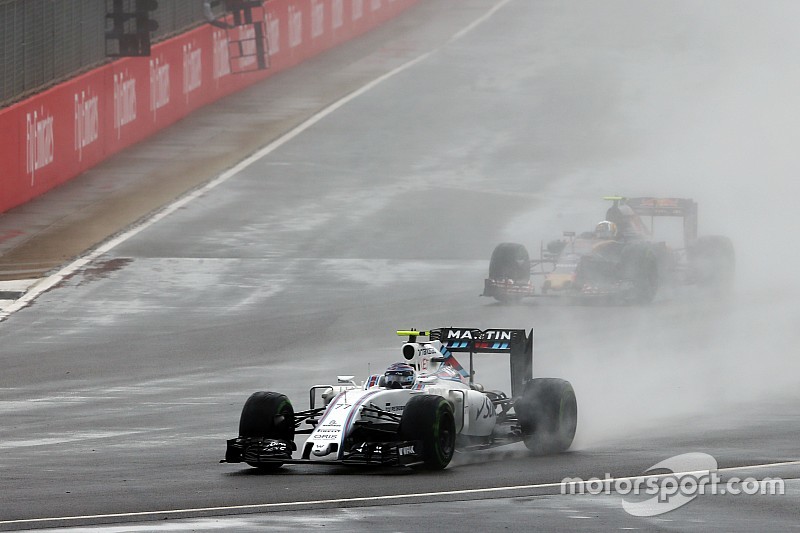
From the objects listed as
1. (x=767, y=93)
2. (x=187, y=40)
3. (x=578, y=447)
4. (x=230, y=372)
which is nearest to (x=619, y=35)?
(x=767, y=93)

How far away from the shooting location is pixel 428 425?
1352 centimetres

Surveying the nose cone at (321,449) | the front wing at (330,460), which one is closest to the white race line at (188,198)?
the front wing at (330,460)

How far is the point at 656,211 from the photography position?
2922 centimetres

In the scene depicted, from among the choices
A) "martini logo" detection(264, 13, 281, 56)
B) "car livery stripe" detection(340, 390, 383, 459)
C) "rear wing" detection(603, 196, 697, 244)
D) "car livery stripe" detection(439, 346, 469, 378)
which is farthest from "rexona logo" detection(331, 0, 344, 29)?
"car livery stripe" detection(340, 390, 383, 459)

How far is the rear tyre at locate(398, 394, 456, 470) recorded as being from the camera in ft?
44.4

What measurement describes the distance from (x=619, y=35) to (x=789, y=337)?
34.2 metres

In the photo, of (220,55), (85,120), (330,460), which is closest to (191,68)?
(220,55)

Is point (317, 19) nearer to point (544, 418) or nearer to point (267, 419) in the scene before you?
point (544, 418)

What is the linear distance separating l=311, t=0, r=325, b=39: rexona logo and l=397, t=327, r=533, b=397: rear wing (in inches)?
1515

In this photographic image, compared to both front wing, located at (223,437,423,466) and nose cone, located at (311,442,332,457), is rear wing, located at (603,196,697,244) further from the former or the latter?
nose cone, located at (311,442,332,457)

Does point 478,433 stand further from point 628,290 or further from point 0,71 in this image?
point 0,71

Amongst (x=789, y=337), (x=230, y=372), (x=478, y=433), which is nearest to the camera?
(x=478, y=433)

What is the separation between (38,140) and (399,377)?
2126 cm

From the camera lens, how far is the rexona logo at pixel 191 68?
43438 mm
